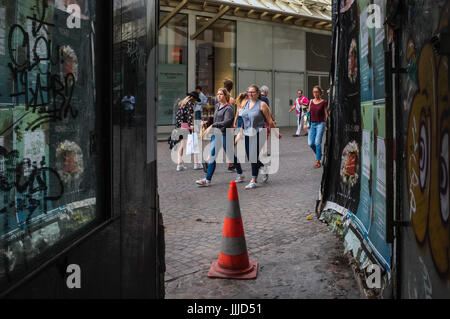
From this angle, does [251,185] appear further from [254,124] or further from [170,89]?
[170,89]

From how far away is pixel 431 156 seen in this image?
96.7 inches

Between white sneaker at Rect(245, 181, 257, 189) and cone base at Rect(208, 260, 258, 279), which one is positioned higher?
white sneaker at Rect(245, 181, 257, 189)

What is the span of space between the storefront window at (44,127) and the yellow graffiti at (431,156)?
1.66 m

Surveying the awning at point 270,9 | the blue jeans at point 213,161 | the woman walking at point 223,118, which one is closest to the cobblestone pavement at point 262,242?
the blue jeans at point 213,161

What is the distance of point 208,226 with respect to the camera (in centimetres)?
605

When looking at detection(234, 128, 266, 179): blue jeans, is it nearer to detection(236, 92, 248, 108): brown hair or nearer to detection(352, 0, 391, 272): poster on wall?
detection(236, 92, 248, 108): brown hair

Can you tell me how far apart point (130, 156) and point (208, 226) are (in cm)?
327

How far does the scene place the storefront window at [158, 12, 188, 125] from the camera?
21016mm

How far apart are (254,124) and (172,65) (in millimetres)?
13032

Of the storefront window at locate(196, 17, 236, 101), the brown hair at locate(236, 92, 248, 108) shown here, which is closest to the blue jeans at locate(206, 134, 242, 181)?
the brown hair at locate(236, 92, 248, 108)

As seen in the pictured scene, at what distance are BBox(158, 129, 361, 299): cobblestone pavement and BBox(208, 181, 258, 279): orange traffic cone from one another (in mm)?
88

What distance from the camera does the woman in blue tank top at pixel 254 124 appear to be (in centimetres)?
888

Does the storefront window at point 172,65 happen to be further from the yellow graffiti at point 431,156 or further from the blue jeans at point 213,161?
the yellow graffiti at point 431,156

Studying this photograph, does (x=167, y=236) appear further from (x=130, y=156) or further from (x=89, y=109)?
(x=89, y=109)
